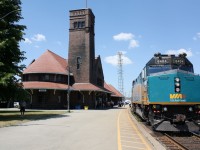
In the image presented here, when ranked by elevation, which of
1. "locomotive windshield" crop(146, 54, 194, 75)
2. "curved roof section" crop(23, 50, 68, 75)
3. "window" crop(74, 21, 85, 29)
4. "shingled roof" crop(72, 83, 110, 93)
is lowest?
"locomotive windshield" crop(146, 54, 194, 75)

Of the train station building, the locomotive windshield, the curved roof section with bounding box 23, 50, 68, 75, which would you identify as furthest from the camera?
the curved roof section with bounding box 23, 50, 68, 75

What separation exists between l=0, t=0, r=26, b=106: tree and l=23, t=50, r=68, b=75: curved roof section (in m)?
28.2

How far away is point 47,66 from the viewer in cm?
5866

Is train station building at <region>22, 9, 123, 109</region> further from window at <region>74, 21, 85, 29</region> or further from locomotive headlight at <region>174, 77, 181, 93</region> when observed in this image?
locomotive headlight at <region>174, 77, 181, 93</region>

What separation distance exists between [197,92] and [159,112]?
7.37 ft

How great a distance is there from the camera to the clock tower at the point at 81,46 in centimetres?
6038

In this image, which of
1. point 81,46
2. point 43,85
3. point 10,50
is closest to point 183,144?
point 10,50

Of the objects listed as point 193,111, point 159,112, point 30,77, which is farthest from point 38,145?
point 30,77

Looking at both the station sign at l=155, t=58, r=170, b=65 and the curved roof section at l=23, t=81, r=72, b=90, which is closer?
the station sign at l=155, t=58, r=170, b=65

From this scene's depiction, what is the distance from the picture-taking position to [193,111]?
16094mm

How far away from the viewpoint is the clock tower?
198 ft

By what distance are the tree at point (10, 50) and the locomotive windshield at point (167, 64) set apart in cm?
1281

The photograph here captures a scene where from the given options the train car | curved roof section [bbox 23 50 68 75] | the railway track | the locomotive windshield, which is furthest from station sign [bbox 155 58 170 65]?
curved roof section [bbox 23 50 68 75]

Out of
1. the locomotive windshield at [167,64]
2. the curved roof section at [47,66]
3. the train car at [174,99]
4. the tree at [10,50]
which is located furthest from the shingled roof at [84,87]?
→ the train car at [174,99]
